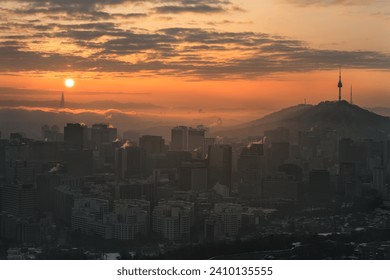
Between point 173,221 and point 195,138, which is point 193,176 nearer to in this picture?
point 195,138

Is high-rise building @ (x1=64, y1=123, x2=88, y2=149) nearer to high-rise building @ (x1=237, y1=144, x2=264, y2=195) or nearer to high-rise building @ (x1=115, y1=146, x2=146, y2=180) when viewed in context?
high-rise building @ (x1=115, y1=146, x2=146, y2=180)

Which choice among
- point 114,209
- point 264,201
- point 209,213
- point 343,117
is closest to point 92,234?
point 114,209

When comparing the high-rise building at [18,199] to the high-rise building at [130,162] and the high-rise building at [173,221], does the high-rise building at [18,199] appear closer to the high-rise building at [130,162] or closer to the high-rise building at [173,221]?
the high-rise building at [130,162]

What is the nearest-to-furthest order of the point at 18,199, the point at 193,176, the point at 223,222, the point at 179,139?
the point at 223,222 < the point at 18,199 < the point at 193,176 < the point at 179,139

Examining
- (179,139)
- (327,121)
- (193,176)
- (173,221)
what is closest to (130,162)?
(179,139)

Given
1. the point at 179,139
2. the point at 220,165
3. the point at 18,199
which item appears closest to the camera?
the point at 18,199

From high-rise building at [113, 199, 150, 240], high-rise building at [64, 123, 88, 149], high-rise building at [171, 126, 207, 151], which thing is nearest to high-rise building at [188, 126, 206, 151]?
high-rise building at [171, 126, 207, 151]
